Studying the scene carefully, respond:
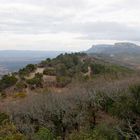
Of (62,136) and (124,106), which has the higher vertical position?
(124,106)

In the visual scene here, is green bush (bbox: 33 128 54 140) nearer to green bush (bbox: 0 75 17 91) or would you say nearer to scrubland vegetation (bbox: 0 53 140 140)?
scrubland vegetation (bbox: 0 53 140 140)

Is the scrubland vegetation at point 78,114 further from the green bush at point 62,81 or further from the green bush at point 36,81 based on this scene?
the green bush at point 62,81

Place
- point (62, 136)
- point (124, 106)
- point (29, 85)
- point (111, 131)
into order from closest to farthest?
1. point (111, 131)
2. point (124, 106)
3. point (62, 136)
4. point (29, 85)

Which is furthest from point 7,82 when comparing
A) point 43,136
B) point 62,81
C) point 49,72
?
point 43,136

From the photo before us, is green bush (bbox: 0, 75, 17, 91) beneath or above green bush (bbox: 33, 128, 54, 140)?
beneath

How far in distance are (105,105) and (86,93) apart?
92.6 inches

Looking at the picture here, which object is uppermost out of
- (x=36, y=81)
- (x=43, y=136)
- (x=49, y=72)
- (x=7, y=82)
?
(x=49, y=72)

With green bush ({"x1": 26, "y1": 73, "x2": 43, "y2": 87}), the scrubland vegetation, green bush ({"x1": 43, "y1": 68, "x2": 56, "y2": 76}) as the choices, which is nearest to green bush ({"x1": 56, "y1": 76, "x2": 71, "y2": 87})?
green bush ({"x1": 26, "y1": 73, "x2": 43, "y2": 87})

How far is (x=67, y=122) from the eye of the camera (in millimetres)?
33938

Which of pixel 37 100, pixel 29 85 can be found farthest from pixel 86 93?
pixel 29 85

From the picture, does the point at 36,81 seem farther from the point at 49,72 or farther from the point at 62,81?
the point at 49,72

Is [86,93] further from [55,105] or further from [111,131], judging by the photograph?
[111,131]

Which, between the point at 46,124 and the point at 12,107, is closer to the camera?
the point at 46,124

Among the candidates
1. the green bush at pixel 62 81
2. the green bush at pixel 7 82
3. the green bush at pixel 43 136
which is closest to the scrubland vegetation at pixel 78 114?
the green bush at pixel 43 136
